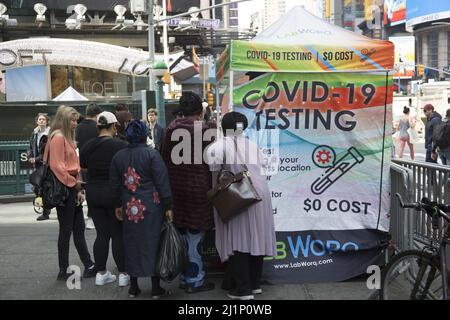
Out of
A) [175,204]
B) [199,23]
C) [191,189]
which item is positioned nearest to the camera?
[191,189]

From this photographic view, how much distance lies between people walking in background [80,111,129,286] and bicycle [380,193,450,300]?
102 inches

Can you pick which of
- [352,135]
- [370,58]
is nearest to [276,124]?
[352,135]

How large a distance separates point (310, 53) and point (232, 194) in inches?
67.7

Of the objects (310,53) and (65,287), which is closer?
(310,53)

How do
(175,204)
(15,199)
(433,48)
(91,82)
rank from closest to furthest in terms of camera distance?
(175,204)
(15,199)
(91,82)
(433,48)

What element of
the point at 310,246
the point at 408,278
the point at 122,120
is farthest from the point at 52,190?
the point at 408,278

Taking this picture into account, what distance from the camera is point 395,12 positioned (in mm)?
119375

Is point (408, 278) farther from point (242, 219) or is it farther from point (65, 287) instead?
point (65, 287)

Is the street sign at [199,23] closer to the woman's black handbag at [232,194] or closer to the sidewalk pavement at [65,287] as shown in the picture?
the sidewalk pavement at [65,287]

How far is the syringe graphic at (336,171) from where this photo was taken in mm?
5758

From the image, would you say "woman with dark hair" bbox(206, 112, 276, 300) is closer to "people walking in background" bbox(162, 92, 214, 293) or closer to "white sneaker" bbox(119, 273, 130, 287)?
"people walking in background" bbox(162, 92, 214, 293)

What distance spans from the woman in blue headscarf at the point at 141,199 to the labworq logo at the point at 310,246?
1.34 metres
